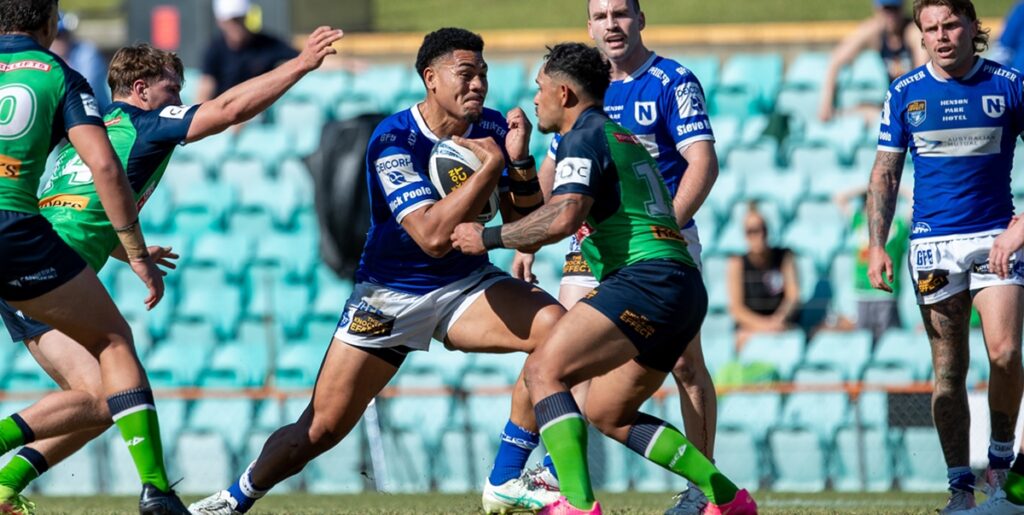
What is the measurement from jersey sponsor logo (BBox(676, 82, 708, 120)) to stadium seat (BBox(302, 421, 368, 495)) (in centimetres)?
602

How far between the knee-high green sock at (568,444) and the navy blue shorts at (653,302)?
0.43 metres

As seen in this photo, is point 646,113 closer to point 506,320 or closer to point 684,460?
point 506,320

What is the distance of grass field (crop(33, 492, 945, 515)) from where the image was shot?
9250 mm

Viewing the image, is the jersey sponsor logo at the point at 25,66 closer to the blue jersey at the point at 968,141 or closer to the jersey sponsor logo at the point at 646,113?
the jersey sponsor logo at the point at 646,113

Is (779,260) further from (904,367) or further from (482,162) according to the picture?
(482,162)

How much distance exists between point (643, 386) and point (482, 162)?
133 centimetres

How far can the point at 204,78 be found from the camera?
16875 mm

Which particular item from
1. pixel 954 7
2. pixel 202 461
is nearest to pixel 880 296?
pixel 954 7

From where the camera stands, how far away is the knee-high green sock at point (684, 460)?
714 cm

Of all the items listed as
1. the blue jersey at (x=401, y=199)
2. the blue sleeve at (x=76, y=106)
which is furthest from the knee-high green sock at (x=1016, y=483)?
the blue sleeve at (x=76, y=106)

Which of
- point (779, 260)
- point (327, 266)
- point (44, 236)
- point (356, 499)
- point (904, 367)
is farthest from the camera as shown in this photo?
point (327, 266)

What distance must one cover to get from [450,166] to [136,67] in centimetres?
177

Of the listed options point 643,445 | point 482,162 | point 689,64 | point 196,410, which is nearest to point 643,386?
point 643,445

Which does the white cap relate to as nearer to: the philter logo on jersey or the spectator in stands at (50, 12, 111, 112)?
the spectator in stands at (50, 12, 111, 112)
